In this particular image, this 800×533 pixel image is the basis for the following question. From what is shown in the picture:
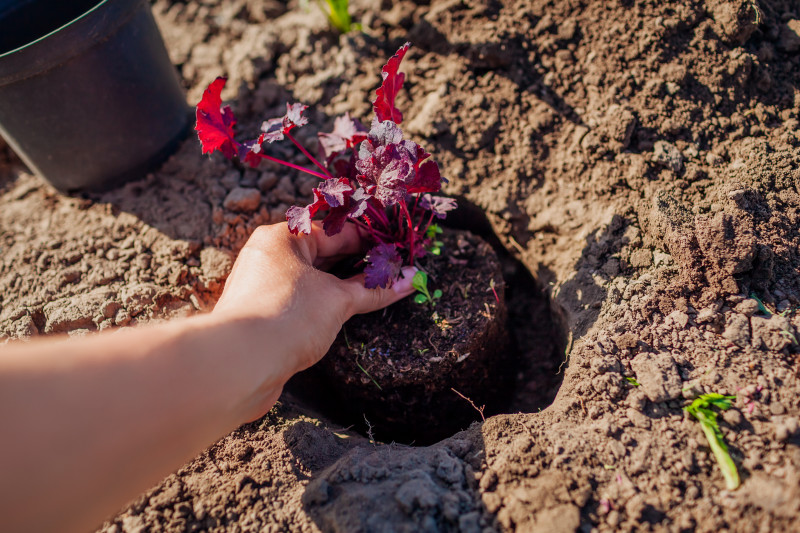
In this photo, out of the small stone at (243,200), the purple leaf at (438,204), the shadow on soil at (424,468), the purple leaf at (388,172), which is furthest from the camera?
the small stone at (243,200)

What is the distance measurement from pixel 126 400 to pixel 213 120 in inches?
43.9

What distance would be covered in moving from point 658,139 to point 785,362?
45.0 inches

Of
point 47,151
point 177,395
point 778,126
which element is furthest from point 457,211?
point 47,151

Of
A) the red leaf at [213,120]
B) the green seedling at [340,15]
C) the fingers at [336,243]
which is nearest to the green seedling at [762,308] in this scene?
the fingers at [336,243]

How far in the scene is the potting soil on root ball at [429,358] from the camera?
7.29 feet

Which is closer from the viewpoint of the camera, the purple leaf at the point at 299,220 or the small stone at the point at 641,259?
the purple leaf at the point at 299,220

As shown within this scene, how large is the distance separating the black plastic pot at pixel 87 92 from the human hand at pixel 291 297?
3.83 ft

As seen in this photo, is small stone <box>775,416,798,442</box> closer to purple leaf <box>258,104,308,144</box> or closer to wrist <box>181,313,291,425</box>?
wrist <box>181,313,291,425</box>

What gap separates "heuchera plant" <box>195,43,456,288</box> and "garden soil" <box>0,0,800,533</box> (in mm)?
523

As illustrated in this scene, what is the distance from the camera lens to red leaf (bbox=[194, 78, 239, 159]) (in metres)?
1.92

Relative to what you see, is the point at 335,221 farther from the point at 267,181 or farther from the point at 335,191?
the point at 267,181

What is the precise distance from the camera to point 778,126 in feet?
7.63

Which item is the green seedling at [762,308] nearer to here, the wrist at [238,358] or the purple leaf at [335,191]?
the purple leaf at [335,191]

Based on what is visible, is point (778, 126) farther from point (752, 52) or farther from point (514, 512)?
point (514, 512)
